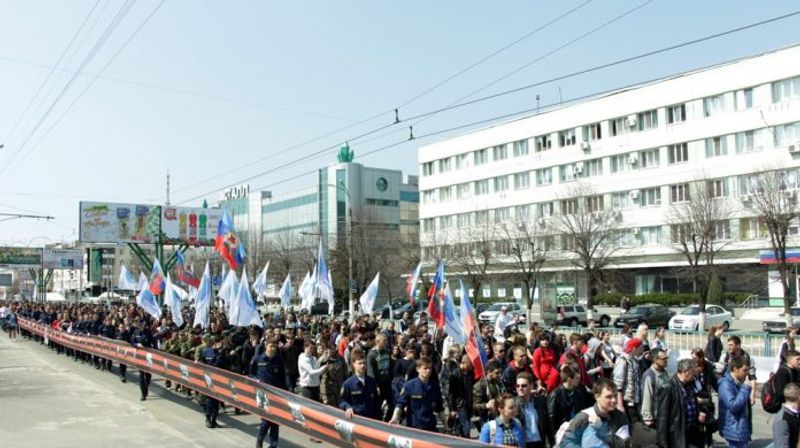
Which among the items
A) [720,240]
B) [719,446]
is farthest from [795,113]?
[719,446]

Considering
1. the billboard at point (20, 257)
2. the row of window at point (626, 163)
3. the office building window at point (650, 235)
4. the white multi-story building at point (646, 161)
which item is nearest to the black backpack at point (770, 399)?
the white multi-story building at point (646, 161)

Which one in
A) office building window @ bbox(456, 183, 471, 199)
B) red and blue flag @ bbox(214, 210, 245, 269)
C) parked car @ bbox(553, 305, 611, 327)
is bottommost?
parked car @ bbox(553, 305, 611, 327)

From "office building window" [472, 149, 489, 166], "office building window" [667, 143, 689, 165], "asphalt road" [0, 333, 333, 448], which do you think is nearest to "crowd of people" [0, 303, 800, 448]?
"asphalt road" [0, 333, 333, 448]

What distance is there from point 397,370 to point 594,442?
549 cm

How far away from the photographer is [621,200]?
2077 inches

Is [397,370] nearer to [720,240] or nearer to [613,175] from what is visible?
[720,240]

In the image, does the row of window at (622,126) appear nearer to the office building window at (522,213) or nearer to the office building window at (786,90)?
the office building window at (786,90)

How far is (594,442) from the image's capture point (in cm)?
571

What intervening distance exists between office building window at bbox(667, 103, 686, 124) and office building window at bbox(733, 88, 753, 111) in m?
3.70

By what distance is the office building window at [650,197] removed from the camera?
50.3 m

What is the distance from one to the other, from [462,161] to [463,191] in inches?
108

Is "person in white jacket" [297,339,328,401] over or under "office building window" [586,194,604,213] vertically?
A: under

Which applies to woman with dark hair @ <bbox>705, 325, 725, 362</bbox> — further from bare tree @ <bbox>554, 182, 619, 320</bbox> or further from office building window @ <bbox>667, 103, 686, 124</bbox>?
office building window @ <bbox>667, 103, 686, 124</bbox>

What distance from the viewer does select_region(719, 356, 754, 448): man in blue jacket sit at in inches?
319
